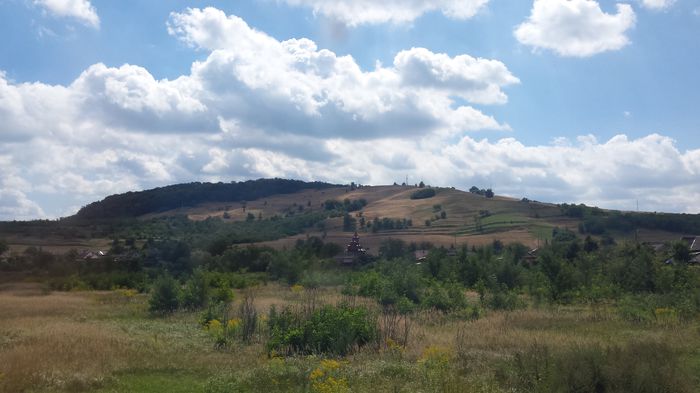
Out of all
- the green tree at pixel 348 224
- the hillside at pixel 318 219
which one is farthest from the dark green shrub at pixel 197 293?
the green tree at pixel 348 224

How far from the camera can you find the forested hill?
185 feet

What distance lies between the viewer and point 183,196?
78.6 m

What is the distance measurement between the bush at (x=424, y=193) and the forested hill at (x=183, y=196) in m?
23.4

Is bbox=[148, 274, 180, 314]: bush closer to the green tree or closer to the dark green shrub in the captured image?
the dark green shrub

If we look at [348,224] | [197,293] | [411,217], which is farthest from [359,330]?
[411,217]

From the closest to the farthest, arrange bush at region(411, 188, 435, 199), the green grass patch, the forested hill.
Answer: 1. the green grass patch
2. the forested hill
3. bush at region(411, 188, 435, 199)

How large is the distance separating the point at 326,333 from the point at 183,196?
6459 cm

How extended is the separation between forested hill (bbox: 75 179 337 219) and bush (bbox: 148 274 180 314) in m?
24.6

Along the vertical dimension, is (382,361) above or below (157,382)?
above

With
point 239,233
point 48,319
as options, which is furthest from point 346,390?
point 239,233

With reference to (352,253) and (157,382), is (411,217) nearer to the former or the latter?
(352,253)

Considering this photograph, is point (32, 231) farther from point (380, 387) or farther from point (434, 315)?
point (380, 387)

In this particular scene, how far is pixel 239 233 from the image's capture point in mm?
71875

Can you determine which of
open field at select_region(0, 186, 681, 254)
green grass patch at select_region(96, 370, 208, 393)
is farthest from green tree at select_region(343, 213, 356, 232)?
green grass patch at select_region(96, 370, 208, 393)
